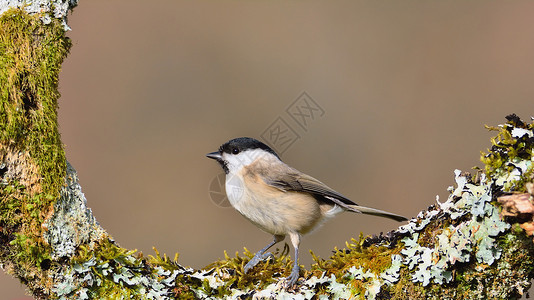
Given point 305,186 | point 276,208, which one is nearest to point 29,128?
point 276,208

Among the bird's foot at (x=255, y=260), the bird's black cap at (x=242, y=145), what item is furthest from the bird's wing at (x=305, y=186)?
the bird's foot at (x=255, y=260)

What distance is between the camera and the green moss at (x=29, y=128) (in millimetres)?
1894

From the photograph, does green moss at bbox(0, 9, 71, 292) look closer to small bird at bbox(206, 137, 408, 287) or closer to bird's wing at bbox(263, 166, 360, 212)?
small bird at bbox(206, 137, 408, 287)

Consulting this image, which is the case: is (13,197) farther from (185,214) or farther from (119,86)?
(119,86)

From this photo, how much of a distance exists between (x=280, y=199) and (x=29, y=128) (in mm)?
1412

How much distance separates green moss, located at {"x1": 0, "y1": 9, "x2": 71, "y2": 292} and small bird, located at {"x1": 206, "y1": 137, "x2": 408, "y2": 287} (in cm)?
118

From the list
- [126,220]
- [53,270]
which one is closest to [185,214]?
[126,220]

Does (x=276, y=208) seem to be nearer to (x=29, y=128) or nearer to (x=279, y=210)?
(x=279, y=210)

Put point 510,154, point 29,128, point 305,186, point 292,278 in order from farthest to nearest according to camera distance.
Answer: point 305,186 → point 292,278 → point 29,128 → point 510,154

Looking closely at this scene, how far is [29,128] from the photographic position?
1.97 meters

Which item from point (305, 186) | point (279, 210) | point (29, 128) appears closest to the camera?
point (29, 128)

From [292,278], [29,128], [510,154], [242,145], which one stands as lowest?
[292,278]

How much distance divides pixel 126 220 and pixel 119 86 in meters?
1.45

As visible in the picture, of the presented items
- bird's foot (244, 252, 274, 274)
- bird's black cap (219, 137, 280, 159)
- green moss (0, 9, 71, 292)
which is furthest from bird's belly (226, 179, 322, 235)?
green moss (0, 9, 71, 292)
